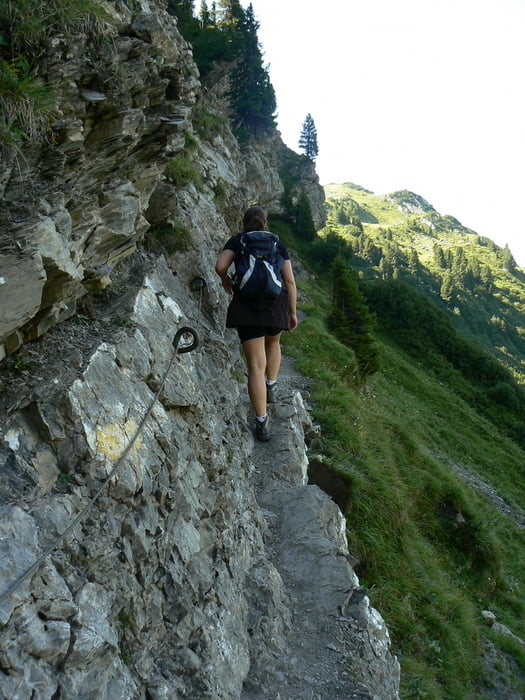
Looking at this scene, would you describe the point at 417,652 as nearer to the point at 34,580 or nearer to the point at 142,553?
the point at 142,553

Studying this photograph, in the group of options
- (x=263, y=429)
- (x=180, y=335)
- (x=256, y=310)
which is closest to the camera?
(x=180, y=335)

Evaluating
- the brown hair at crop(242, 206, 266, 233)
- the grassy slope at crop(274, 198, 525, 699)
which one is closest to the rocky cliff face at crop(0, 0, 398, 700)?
the brown hair at crop(242, 206, 266, 233)

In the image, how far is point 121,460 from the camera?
148 inches

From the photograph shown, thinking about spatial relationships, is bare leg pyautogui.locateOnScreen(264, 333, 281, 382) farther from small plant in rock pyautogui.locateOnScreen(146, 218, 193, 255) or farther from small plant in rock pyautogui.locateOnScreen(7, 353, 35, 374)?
small plant in rock pyautogui.locateOnScreen(7, 353, 35, 374)

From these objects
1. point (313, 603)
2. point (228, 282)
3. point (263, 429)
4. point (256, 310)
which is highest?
point (228, 282)

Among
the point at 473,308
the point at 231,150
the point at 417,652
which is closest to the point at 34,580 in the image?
the point at 417,652

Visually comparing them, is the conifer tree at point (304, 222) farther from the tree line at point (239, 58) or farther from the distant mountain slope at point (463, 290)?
the distant mountain slope at point (463, 290)

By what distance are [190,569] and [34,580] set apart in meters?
1.66

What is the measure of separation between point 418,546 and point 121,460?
740 cm

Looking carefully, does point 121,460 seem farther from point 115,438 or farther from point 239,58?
point 239,58

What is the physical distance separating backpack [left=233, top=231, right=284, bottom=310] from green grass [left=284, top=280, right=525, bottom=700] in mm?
4217

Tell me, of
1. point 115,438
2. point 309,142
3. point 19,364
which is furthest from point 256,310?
point 309,142

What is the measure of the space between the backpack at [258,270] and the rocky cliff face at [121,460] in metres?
1.06

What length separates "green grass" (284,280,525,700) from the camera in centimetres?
717
